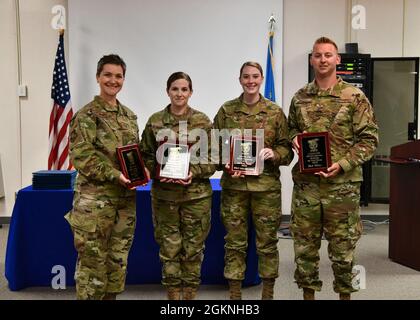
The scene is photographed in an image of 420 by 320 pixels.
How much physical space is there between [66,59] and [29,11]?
0.72 meters

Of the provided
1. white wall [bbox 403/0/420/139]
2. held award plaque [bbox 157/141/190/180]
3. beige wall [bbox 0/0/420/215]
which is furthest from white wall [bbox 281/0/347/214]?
held award plaque [bbox 157/141/190/180]

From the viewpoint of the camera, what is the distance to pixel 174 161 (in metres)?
2.55

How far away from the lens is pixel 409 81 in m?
5.62

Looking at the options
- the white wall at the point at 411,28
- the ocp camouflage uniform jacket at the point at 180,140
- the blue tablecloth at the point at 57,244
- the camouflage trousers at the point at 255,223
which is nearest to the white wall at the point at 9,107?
the blue tablecloth at the point at 57,244

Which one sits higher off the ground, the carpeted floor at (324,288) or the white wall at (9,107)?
the white wall at (9,107)

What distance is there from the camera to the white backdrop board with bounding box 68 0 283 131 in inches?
204

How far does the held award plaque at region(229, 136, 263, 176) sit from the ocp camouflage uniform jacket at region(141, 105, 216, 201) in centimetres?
13

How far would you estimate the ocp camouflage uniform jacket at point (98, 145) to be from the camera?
234 cm

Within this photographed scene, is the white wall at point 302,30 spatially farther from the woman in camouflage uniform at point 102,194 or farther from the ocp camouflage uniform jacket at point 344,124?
the woman in camouflage uniform at point 102,194

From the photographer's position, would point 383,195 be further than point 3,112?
Yes

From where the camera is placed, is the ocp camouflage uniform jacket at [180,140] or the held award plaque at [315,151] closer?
the held award plaque at [315,151]

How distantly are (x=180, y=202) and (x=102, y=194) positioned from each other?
0.43 meters
